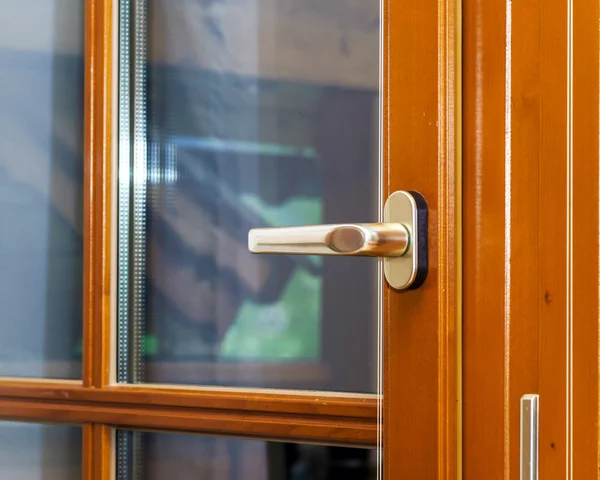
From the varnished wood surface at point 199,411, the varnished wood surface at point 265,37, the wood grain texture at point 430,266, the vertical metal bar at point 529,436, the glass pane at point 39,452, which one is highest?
the varnished wood surface at point 265,37

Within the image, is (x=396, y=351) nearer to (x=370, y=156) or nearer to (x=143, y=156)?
(x=370, y=156)

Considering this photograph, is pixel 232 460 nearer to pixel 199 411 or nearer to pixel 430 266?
pixel 199 411

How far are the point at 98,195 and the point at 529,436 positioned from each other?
0.67 metres

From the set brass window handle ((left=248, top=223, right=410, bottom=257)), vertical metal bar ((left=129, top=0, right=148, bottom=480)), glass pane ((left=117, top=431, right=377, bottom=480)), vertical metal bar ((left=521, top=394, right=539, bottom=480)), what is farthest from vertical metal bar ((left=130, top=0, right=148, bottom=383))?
vertical metal bar ((left=521, top=394, right=539, bottom=480))

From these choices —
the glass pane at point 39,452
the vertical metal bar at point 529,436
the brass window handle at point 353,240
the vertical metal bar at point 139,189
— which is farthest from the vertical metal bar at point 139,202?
the vertical metal bar at point 529,436

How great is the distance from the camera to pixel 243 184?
3.39ft

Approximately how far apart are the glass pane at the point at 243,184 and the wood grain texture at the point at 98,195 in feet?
0.07

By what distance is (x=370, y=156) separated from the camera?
94 cm

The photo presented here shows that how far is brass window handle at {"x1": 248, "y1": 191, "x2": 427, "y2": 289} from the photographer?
57cm

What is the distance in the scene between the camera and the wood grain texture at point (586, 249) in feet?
1.74

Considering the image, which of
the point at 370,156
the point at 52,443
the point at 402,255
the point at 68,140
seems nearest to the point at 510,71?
the point at 402,255

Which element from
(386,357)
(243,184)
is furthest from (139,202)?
(386,357)

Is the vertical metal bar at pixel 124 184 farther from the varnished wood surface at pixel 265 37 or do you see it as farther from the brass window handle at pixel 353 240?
the brass window handle at pixel 353 240

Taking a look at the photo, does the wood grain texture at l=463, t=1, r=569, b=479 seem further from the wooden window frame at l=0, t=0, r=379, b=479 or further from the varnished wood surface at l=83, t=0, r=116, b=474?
the varnished wood surface at l=83, t=0, r=116, b=474
